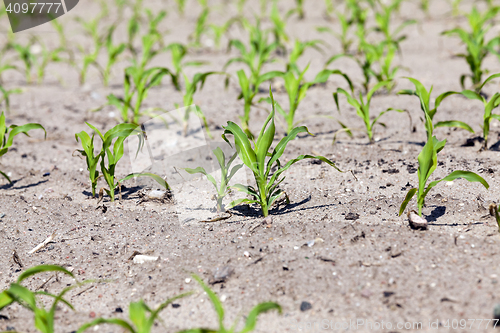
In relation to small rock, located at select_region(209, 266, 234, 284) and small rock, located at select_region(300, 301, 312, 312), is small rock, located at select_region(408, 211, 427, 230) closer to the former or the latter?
small rock, located at select_region(300, 301, 312, 312)

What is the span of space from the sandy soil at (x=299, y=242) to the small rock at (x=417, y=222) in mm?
41

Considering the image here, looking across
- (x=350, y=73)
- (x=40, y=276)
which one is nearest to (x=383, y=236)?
(x=40, y=276)

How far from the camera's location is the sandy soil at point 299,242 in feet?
5.36

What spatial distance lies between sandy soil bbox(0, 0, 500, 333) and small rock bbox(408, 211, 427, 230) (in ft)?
0.13

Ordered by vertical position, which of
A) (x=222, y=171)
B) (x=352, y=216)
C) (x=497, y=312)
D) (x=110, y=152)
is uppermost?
(x=110, y=152)

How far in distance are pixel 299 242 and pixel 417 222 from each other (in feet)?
1.64

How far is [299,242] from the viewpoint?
1.97m

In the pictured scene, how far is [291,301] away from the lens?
1664 mm

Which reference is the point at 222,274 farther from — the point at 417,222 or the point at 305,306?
the point at 417,222

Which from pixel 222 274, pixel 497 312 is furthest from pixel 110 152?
pixel 497 312

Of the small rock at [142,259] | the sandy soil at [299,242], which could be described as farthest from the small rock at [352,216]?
the small rock at [142,259]

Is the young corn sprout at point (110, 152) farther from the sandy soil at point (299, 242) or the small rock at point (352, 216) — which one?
the small rock at point (352, 216)

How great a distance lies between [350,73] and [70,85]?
9.52 ft

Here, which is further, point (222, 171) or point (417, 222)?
point (222, 171)
